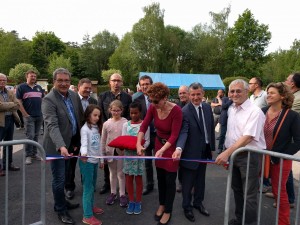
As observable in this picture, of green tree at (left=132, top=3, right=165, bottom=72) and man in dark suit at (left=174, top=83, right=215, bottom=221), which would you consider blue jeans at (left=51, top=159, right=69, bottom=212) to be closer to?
man in dark suit at (left=174, top=83, right=215, bottom=221)

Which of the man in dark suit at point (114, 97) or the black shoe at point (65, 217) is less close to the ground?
the man in dark suit at point (114, 97)

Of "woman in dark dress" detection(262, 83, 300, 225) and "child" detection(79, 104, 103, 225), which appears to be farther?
"child" detection(79, 104, 103, 225)

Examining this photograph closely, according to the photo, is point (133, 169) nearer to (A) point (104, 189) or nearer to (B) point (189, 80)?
(A) point (104, 189)

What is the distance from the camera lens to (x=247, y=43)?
41.4 meters

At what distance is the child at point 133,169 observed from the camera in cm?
382

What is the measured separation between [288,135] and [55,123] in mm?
2990

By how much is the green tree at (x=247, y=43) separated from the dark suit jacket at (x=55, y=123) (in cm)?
4058

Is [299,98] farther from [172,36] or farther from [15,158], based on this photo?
[172,36]

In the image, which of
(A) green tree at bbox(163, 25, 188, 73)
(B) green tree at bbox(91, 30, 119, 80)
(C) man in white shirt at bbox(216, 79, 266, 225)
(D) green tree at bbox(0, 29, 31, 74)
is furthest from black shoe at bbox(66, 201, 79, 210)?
(B) green tree at bbox(91, 30, 119, 80)

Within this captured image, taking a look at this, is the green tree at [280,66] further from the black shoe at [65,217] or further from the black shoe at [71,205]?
the black shoe at [65,217]

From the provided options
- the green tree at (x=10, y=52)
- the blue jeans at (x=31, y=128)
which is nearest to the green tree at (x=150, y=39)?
the green tree at (x=10, y=52)

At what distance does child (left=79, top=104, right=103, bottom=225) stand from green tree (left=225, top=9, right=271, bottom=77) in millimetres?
40297

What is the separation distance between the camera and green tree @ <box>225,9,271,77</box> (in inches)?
1609

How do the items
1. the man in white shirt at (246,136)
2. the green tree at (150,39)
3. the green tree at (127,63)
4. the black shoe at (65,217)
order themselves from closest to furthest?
the man in white shirt at (246,136), the black shoe at (65,217), the green tree at (150,39), the green tree at (127,63)
